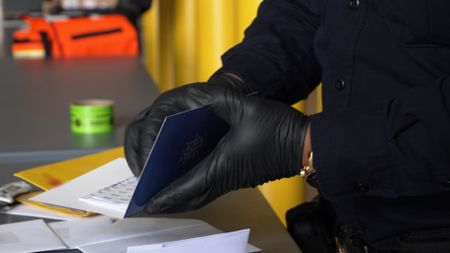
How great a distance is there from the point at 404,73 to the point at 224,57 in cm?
38

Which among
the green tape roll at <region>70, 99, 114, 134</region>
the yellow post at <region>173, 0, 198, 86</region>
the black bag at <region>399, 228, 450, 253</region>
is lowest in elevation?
the yellow post at <region>173, 0, 198, 86</region>

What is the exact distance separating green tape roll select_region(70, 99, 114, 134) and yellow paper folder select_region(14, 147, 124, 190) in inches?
7.5

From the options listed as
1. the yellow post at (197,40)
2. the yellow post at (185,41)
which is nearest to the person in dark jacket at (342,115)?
the yellow post at (197,40)

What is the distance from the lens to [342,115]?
1.02 metres

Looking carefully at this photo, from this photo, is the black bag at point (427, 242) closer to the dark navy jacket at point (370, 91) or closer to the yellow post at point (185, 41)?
the dark navy jacket at point (370, 91)

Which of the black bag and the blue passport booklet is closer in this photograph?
the blue passport booklet

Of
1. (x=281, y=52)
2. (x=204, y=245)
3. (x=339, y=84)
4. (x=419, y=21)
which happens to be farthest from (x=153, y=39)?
(x=204, y=245)

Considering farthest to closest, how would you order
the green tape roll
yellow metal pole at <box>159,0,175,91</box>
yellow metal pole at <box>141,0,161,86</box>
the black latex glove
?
yellow metal pole at <box>141,0,161,86</box>, yellow metal pole at <box>159,0,175,91</box>, the green tape roll, the black latex glove

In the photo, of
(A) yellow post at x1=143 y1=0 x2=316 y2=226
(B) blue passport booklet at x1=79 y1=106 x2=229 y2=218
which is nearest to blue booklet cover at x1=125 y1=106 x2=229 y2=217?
(B) blue passport booklet at x1=79 y1=106 x2=229 y2=218

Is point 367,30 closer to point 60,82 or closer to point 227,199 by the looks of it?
point 227,199

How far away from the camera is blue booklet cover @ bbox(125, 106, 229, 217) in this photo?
926 millimetres

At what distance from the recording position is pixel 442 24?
1.17 metres

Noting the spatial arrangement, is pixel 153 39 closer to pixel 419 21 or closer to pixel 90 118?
pixel 90 118

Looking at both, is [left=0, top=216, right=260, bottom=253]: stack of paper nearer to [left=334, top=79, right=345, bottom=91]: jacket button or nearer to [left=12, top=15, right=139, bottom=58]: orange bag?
[left=334, top=79, right=345, bottom=91]: jacket button
